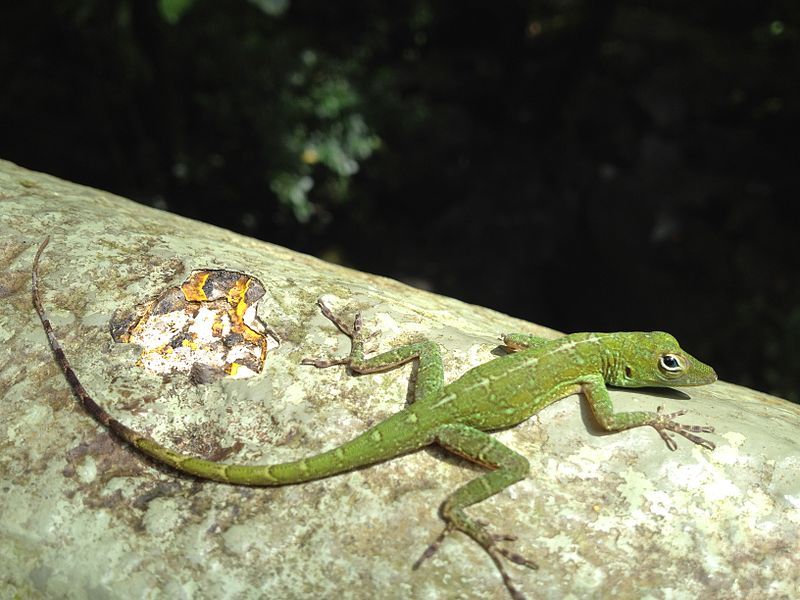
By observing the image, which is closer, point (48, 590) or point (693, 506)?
point (48, 590)

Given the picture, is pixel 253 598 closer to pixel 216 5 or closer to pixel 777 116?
pixel 216 5

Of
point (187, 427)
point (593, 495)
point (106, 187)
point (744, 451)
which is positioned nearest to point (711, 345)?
point (744, 451)

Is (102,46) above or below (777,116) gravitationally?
below

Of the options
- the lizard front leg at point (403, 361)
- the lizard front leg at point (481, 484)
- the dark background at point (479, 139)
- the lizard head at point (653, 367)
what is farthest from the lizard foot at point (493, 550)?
the dark background at point (479, 139)

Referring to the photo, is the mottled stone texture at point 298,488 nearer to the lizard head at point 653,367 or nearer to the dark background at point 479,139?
the lizard head at point 653,367

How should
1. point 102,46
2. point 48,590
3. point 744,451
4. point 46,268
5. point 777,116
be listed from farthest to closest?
point 777,116 → point 102,46 → point 46,268 → point 744,451 → point 48,590

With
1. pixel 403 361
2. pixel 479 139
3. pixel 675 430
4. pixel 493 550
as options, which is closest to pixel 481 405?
pixel 403 361

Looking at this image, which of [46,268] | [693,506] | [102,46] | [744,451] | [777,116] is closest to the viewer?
[693,506]

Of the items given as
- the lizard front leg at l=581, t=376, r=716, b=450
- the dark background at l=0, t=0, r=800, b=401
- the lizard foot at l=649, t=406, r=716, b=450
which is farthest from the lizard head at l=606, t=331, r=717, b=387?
the dark background at l=0, t=0, r=800, b=401
